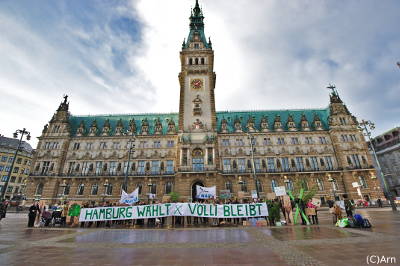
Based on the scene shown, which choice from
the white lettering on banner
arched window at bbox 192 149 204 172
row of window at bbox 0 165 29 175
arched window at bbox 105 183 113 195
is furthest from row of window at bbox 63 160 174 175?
row of window at bbox 0 165 29 175

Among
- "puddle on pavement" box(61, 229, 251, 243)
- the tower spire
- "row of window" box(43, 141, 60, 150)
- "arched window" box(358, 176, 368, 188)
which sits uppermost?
the tower spire

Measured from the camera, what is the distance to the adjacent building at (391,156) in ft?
164

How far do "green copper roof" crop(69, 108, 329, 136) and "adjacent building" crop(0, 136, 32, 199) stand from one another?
116 ft

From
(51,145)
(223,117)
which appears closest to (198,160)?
(223,117)

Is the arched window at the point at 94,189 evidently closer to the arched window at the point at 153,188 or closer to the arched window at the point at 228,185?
the arched window at the point at 153,188

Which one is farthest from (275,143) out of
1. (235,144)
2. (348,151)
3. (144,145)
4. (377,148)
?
(377,148)

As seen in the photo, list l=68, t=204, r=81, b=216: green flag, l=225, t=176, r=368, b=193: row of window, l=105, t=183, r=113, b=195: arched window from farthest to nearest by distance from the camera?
Answer: l=105, t=183, r=113, b=195: arched window, l=225, t=176, r=368, b=193: row of window, l=68, t=204, r=81, b=216: green flag

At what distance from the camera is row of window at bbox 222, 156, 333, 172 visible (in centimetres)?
3944

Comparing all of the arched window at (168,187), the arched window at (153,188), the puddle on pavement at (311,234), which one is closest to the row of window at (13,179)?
the arched window at (153,188)

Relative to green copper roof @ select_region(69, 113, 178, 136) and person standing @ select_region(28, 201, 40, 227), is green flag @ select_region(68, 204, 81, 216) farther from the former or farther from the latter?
green copper roof @ select_region(69, 113, 178, 136)

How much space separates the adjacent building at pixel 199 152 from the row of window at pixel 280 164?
201 millimetres

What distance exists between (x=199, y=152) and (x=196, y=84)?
16677 millimetres

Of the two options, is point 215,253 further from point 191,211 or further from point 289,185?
point 289,185

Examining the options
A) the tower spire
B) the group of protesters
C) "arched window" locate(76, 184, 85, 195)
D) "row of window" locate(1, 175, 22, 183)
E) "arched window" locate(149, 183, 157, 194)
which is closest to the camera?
the group of protesters
